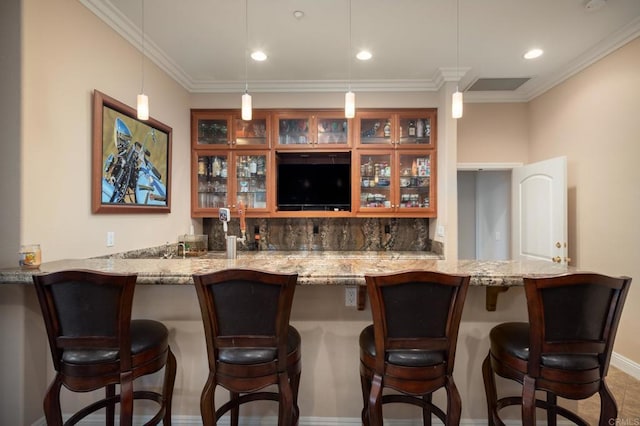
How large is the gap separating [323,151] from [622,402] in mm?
3360

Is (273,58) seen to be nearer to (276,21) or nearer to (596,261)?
(276,21)

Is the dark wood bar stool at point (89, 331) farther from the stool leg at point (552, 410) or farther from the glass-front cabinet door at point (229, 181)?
the glass-front cabinet door at point (229, 181)

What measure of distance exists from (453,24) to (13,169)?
3177 millimetres

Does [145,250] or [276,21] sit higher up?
[276,21]

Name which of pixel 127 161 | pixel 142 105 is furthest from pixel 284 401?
pixel 127 161

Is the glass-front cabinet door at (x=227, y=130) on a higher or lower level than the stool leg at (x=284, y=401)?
higher

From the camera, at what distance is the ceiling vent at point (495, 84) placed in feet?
11.9

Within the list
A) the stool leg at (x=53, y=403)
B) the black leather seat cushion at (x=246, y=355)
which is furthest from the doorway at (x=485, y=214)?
the stool leg at (x=53, y=403)

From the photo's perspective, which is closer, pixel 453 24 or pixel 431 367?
pixel 431 367

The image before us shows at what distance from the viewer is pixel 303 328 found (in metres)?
1.88

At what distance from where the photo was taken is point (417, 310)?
4.35ft

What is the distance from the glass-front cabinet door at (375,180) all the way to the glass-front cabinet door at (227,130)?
1.23 metres

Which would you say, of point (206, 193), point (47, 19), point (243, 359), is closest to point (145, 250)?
point (206, 193)

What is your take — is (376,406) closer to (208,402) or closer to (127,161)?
(208,402)
